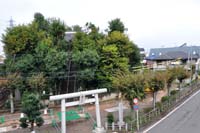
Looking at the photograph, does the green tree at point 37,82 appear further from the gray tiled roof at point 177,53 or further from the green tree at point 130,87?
the gray tiled roof at point 177,53

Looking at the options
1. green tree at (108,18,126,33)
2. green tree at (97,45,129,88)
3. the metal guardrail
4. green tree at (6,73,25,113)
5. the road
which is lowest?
the road

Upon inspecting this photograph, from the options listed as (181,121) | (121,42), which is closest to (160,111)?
(181,121)

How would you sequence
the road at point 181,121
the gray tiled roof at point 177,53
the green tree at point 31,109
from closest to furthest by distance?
the green tree at point 31,109 → the road at point 181,121 → the gray tiled roof at point 177,53

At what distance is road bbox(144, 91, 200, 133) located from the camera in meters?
20.3

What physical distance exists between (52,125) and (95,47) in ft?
47.3

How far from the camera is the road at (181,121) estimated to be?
66.5 ft

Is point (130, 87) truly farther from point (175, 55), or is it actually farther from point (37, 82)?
point (175, 55)

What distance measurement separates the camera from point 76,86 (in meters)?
34.4

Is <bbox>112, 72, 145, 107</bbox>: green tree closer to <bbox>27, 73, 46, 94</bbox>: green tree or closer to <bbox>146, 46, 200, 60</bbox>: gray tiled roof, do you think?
<bbox>27, 73, 46, 94</bbox>: green tree

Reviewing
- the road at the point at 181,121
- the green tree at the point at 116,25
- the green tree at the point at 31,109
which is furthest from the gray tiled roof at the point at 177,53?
the green tree at the point at 31,109

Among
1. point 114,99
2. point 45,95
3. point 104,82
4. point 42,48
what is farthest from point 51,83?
point 114,99

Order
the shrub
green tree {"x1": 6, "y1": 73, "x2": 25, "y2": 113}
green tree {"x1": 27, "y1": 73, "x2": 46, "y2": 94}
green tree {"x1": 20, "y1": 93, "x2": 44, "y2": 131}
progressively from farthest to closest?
1. the shrub
2. green tree {"x1": 27, "y1": 73, "x2": 46, "y2": 94}
3. green tree {"x1": 6, "y1": 73, "x2": 25, "y2": 113}
4. green tree {"x1": 20, "y1": 93, "x2": 44, "y2": 131}

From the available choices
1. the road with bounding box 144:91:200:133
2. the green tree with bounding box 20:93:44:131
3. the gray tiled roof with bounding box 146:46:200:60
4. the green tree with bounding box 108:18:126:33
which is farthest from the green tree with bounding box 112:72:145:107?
→ the gray tiled roof with bounding box 146:46:200:60

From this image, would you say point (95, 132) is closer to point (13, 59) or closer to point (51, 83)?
point (51, 83)
